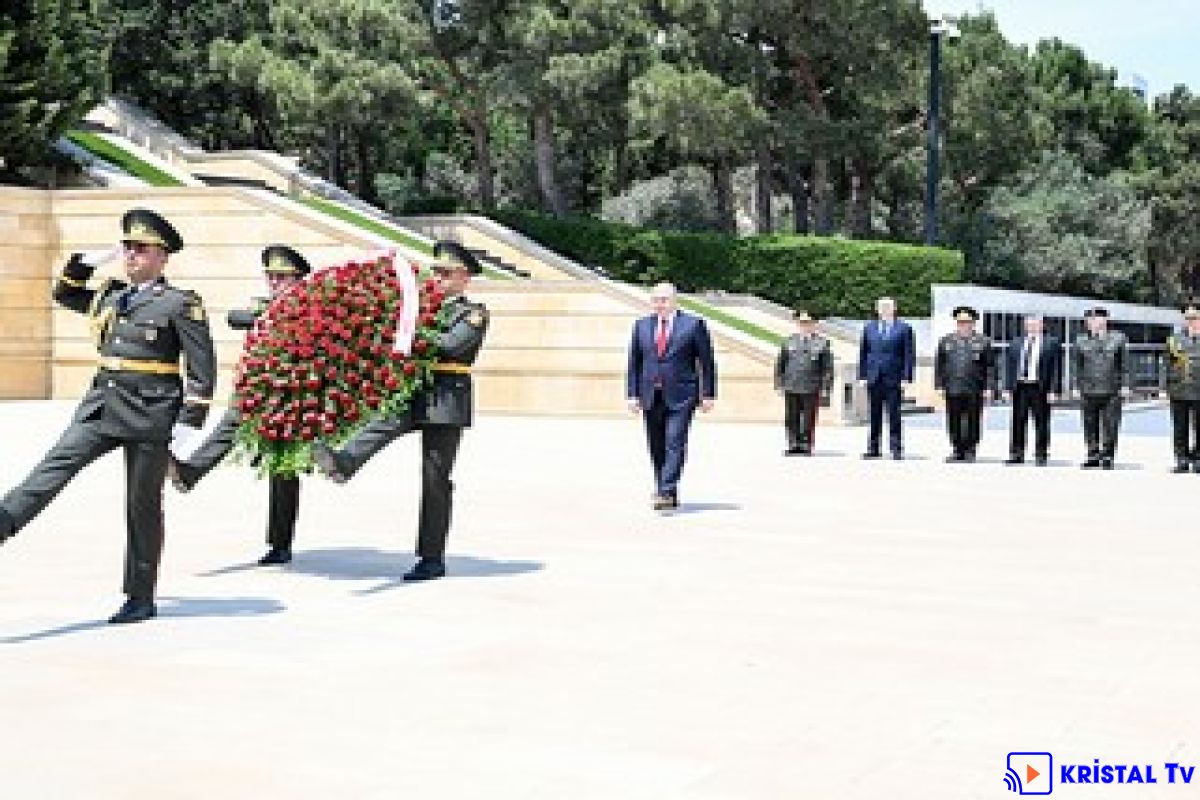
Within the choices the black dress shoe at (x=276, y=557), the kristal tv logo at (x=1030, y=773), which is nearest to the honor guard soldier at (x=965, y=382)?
the black dress shoe at (x=276, y=557)

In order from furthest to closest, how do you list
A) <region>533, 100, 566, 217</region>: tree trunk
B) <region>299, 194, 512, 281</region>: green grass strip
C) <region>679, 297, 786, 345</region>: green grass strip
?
<region>533, 100, 566, 217</region>: tree trunk → <region>299, 194, 512, 281</region>: green grass strip → <region>679, 297, 786, 345</region>: green grass strip

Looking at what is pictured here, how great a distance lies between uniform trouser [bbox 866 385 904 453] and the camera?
20.3 m

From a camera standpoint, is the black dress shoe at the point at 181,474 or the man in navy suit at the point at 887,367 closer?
the black dress shoe at the point at 181,474

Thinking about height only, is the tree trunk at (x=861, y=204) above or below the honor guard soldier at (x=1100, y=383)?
above

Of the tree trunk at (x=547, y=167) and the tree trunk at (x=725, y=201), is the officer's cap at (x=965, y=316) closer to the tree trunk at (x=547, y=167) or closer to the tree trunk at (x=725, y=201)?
the tree trunk at (x=547, y=167)

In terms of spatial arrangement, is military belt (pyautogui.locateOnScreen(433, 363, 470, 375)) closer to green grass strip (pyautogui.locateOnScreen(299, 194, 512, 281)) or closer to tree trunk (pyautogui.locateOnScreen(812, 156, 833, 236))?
green grass strip (pyautogui.locateOnScreen(299, 194, 512, 281))

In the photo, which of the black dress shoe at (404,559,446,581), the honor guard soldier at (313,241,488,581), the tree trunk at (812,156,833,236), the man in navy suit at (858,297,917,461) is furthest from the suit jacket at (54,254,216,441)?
the tree trunk at (812,156,833,236)

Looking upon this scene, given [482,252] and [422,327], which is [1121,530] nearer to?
[422,327]

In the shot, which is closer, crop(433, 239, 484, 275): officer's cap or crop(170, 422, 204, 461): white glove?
crop(170, 422, 204, 461): white glove

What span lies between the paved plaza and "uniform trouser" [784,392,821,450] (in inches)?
243

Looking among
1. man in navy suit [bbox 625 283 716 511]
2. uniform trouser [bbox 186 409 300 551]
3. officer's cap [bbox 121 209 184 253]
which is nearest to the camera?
officer's cap [bbox 121 209 184 253]

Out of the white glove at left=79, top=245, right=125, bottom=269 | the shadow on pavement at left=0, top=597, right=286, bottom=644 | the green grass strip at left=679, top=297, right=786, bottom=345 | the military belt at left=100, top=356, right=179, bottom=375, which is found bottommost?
the shadow on pavement at left=0, top=597, right=286, bottom=644

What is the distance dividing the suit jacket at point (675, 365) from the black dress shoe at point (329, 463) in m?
4.78

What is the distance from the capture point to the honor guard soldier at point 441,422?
32.9 feet
